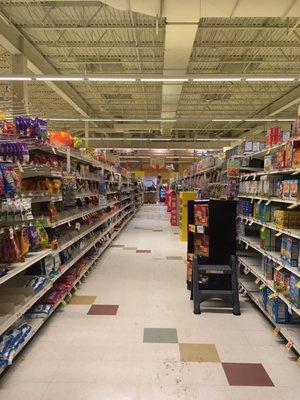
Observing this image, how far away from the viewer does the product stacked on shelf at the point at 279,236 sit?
3154mm

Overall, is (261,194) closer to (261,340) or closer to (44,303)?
(261,340)

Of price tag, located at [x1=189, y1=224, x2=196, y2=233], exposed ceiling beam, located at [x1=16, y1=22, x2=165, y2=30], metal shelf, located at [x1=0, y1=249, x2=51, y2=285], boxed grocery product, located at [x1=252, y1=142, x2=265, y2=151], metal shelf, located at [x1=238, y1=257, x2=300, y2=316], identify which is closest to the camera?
metal shelf, located at [x1=0, y1=249, x2=51, y2=285]

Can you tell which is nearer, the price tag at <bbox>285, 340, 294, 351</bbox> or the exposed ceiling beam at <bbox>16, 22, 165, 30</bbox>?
the price tag at <bbox>285, 340, 294, 351</bbox>

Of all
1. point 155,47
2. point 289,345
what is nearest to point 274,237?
point 289,345

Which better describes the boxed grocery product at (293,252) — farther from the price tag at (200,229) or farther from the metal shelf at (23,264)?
the metal shelf at (23,264)

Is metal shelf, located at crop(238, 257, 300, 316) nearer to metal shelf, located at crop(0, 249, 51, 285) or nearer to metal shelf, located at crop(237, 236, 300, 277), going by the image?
metal shelf, located at crop(237, 236, 300, 277)

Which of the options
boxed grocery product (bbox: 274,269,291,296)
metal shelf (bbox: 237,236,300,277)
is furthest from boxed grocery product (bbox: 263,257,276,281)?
boxed grocery product (bbox: 274,269,291,296)

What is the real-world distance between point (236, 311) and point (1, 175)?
303cm

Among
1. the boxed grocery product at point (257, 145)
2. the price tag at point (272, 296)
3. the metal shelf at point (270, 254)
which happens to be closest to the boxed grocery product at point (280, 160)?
the metal shelf at point (270, 254)

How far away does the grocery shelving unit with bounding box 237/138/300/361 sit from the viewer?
3209 mm

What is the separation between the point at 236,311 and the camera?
13.7 ft

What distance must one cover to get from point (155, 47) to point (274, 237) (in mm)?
6068

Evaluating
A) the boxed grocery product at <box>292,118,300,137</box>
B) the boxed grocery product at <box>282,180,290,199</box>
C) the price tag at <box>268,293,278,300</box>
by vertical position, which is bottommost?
the price tag at <box>268,293,278,300</box>

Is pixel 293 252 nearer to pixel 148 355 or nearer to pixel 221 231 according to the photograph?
pixel 221 231
